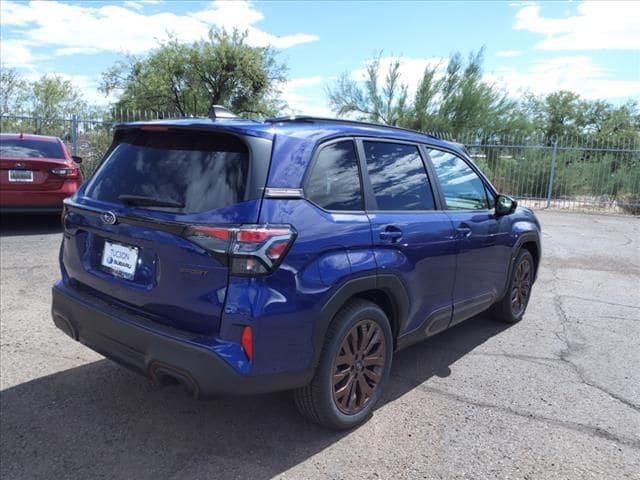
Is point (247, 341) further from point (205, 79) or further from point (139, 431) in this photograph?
point (205, 79)

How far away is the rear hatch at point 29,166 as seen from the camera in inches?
311

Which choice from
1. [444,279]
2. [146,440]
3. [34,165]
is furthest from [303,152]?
[34,165]

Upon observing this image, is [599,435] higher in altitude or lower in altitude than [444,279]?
lower

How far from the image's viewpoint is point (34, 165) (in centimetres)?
803

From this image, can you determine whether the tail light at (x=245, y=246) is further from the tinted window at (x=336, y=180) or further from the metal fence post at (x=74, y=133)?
the metal fence post at (x=74, y=133)

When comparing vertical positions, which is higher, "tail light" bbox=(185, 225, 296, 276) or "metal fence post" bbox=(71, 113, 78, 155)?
"metal fence post" bbox=(71, 113, 78, 155)

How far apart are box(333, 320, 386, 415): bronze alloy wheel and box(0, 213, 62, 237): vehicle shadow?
23.7 ft

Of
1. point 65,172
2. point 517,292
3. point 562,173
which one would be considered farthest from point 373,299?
point 562,173

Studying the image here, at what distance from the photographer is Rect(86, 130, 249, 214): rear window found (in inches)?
101

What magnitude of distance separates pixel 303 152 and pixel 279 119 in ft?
1.19

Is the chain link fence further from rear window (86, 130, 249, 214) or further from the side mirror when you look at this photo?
rear window (86, 130, 249, 214)

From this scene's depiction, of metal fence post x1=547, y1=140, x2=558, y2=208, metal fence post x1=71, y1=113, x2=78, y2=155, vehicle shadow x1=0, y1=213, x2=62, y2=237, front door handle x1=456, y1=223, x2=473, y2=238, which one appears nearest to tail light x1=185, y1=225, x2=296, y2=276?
front door handle x1=456, y1=223, x2=473, y2=238

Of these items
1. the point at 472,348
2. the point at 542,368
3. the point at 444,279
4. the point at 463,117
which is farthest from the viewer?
the point at 463,117

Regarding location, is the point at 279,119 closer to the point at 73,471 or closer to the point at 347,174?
the point at 347,174
